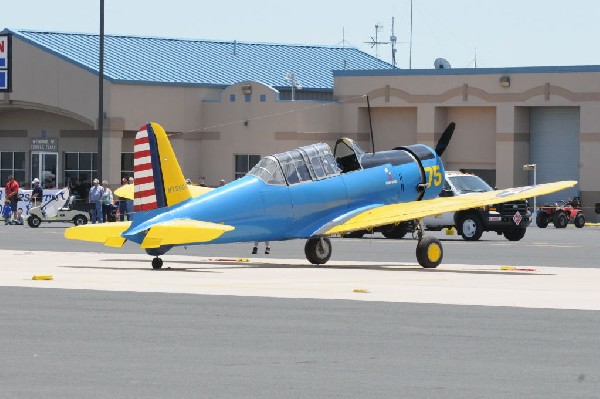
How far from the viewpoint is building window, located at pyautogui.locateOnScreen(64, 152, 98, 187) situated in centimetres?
6912

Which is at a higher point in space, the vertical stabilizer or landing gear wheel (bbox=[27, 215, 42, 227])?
the vertical stabilizer

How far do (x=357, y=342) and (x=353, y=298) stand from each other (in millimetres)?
5183

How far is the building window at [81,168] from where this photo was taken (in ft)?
227

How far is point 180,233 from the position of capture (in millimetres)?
24266

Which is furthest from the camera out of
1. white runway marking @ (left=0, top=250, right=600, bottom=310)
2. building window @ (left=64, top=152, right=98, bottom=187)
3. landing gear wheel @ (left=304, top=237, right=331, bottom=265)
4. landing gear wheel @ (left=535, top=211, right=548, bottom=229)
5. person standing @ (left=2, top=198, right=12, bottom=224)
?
building window @ (left=64, top=152, right=98, bottom=187)

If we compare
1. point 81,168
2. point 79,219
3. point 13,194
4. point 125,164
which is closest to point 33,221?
point 79,219

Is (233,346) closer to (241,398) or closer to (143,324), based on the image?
(143,324)

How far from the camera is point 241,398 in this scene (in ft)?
37.4

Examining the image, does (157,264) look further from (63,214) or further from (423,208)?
(63,214)

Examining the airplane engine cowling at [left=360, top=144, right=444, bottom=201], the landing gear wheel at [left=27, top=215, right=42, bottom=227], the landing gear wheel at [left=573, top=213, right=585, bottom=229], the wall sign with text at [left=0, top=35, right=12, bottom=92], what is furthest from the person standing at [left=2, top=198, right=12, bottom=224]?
the airplane engine cowling at [left=360, top=144, right=444, bottom=201]

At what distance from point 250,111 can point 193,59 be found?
5.91 m

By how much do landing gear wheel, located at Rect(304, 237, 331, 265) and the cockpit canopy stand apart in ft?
4.77

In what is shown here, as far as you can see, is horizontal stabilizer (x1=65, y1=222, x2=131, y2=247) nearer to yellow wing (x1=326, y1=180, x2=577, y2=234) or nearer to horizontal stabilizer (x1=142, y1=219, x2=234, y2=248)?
horizontal stabilizer (x1=142, y1=219, x2=234, y2=248)


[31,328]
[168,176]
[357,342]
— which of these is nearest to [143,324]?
[31,328]
